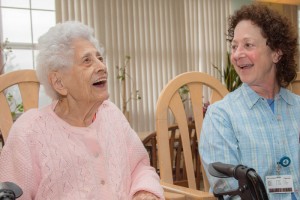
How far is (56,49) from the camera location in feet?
4.83

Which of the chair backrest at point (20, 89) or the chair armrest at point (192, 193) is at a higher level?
the chair backrest at point (20, 89)

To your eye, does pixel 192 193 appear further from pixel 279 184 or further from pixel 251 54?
pixel 251 54

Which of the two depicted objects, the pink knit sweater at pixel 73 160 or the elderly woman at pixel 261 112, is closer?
the pink knit sweater at pixel 73 160

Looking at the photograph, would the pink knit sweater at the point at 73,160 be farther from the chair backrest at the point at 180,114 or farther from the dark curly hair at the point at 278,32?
the dark curly hair at the point at 278,32

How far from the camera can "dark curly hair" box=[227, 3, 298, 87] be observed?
1754 mm

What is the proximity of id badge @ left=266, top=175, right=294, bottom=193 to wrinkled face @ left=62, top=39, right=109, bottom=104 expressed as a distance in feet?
2.29

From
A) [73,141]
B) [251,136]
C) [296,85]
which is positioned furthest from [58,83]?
[296,85]

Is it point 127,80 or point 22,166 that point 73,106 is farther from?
point 127,80

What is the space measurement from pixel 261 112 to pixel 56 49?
2.81ft

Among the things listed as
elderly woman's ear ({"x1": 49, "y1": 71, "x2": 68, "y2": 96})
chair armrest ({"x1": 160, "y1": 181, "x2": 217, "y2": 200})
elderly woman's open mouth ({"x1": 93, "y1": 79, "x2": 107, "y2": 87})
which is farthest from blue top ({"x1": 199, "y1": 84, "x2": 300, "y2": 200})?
elderly woman's ear ({"x1": 49, "y1": 71, "x2": 68, "y2": 96})

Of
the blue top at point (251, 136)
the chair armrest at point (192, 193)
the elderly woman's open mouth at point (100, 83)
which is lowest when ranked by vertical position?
the chair armrest at point (192, 193)

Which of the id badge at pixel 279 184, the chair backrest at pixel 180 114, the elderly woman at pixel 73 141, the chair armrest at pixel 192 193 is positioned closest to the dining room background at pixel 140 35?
the chair backrest at pixel 180 114

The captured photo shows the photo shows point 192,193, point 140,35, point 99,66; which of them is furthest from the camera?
point 140,35

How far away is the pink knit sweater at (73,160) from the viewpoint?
1393 millimetres
